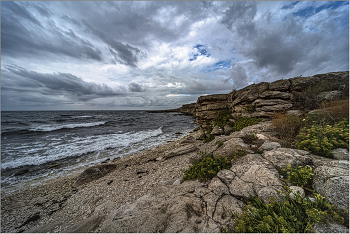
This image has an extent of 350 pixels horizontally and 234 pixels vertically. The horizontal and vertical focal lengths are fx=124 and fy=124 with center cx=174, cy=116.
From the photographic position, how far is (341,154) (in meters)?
4.27

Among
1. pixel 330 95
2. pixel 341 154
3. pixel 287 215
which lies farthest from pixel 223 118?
pixel 287 215

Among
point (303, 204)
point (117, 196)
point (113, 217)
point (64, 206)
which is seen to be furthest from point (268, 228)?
point (64, 206)

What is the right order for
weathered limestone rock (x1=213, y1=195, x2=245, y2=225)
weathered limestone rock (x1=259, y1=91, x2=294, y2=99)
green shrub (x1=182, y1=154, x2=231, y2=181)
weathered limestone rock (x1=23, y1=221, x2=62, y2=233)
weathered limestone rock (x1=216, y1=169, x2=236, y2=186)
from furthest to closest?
weathered limestone rock (x1=259, y1=91, x2=294, y2=99) < green shrub (x1=182, y1=154, x2=231, y2=181) < weathered limestone rock (x1=23, y1=221, x2=62, y2=233) < weathered limestone rock (x1=216, y1=169, x2=236, y2=186) < weathered limestone rock (x1=213, y1=195, x2=245, y2=225)

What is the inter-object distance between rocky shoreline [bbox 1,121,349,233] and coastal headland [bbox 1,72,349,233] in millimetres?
18

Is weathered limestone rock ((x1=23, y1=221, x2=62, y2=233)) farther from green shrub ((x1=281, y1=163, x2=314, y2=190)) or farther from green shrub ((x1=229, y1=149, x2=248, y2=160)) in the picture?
green shrub ((x1=281, y1=163, x2=314, y2=190))

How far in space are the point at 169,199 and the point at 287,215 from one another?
3.56m

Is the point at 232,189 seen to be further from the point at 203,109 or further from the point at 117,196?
the point at 203,109

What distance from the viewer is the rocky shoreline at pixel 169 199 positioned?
12.0 feet

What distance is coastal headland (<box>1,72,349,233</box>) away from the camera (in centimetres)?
370

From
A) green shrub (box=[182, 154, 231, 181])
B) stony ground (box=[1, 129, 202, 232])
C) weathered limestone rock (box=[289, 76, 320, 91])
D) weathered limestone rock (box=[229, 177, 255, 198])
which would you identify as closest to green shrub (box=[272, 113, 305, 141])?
green shrub (box=[182, 154, 231, 181])

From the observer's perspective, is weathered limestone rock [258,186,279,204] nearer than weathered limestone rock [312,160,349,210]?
No

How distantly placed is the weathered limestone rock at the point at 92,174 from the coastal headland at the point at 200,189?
0.22ft

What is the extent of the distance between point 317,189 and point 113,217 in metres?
6.60

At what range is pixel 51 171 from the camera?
38.0 ft
